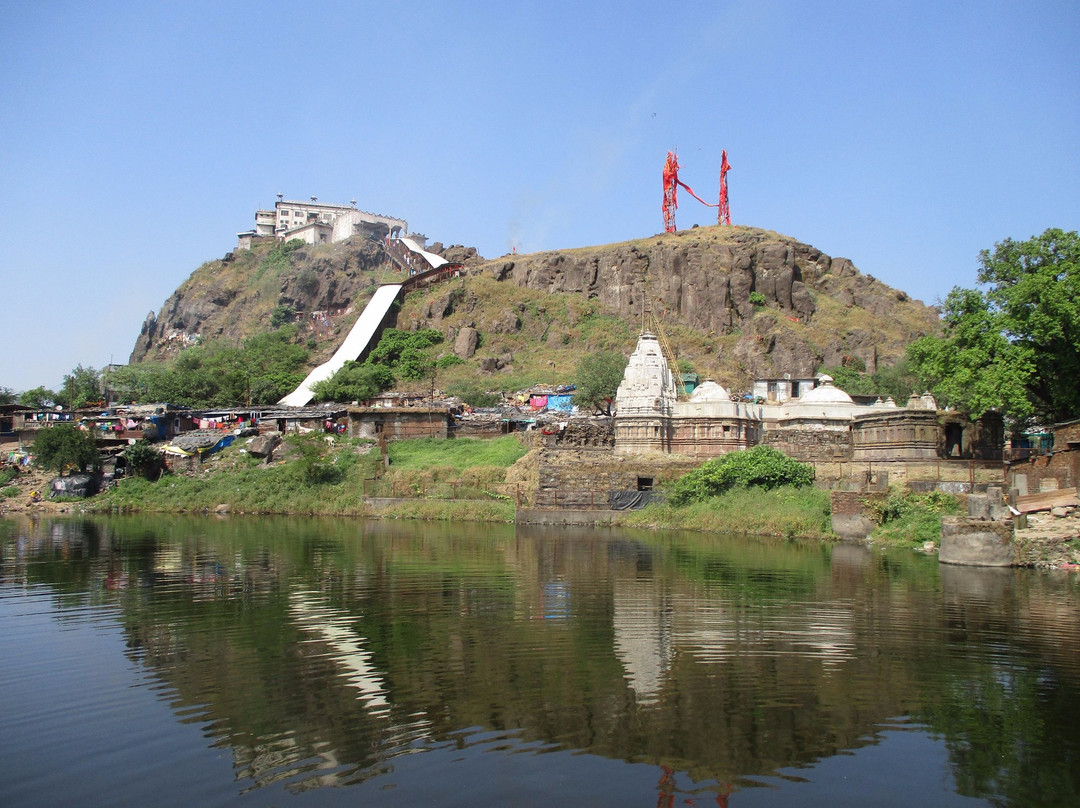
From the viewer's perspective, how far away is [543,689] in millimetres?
8680

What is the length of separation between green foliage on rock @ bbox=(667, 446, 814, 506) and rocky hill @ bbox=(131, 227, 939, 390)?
32.6 metres

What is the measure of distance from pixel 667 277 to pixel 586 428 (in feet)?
133

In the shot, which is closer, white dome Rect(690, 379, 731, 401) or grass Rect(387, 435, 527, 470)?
white dome Rect(690, 379, 731, 401)

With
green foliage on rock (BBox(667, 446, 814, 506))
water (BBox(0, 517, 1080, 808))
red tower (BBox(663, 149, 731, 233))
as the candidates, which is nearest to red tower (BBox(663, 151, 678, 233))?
red tower (BBox(663, 149, 731, 233))

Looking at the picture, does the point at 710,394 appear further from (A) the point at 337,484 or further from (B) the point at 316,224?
(B) the point at 316,224

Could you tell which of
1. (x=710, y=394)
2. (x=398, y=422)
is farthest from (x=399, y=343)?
(x=710, y=394)

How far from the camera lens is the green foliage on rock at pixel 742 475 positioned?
2730 cm

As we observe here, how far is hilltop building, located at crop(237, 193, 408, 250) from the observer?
4102 inches

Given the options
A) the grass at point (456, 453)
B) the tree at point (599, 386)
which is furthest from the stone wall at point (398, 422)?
the tree at point (599, 386)

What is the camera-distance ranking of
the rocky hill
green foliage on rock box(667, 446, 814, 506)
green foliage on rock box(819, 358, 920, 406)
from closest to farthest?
green foliage on rock box(667, 446, 814, 506)
green foliage on rock box(819, 358, 920, 406)
the rocky hill

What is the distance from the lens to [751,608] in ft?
42.6

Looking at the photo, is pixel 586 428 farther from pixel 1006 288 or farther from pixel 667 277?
pixel 667 277

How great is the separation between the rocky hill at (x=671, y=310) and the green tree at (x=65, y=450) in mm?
28718

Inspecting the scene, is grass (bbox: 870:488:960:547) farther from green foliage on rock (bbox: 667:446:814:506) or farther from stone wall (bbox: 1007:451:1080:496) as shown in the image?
green foliage on rock (bbox: 667:446:814:506)
